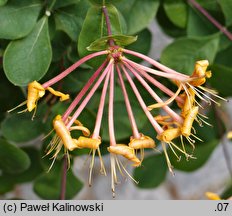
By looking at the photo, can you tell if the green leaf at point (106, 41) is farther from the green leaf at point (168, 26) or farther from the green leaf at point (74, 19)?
the green leaf at point (168, 26)

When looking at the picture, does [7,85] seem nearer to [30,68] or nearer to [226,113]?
[30,68]

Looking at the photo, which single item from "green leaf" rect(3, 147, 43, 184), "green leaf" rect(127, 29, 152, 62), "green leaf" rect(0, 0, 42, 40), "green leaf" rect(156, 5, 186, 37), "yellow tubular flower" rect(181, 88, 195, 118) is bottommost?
"yellow tubular flower" rect(181, 88, 195, 118)

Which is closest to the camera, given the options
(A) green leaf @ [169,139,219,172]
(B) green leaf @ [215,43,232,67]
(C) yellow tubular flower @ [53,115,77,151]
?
(C) yellow tubular flower @ [53,115,77,151]

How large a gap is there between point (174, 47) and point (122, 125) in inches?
6.5

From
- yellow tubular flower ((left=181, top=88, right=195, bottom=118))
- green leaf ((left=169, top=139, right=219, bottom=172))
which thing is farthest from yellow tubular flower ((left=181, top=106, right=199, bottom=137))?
green leaf ((left=169, top=139, right=219, bottom=172))

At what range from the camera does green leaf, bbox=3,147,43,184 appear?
1.02m

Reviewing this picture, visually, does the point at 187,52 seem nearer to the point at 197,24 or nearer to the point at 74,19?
the point at 197,24

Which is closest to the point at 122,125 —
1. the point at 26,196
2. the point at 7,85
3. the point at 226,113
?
the point at 7,85

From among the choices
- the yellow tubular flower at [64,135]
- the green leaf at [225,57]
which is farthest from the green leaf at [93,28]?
the green leaf at [225,57]

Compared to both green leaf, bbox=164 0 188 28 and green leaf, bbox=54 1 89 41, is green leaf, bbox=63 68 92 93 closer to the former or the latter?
green leaf, bbox=54 1 89 41

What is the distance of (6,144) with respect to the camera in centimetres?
82

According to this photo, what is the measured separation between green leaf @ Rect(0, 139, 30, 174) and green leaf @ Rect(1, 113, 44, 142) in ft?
0.11

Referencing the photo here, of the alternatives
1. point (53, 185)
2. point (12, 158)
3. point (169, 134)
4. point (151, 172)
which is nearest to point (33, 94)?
point (169, 134)

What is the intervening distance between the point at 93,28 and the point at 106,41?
5 centimetres
